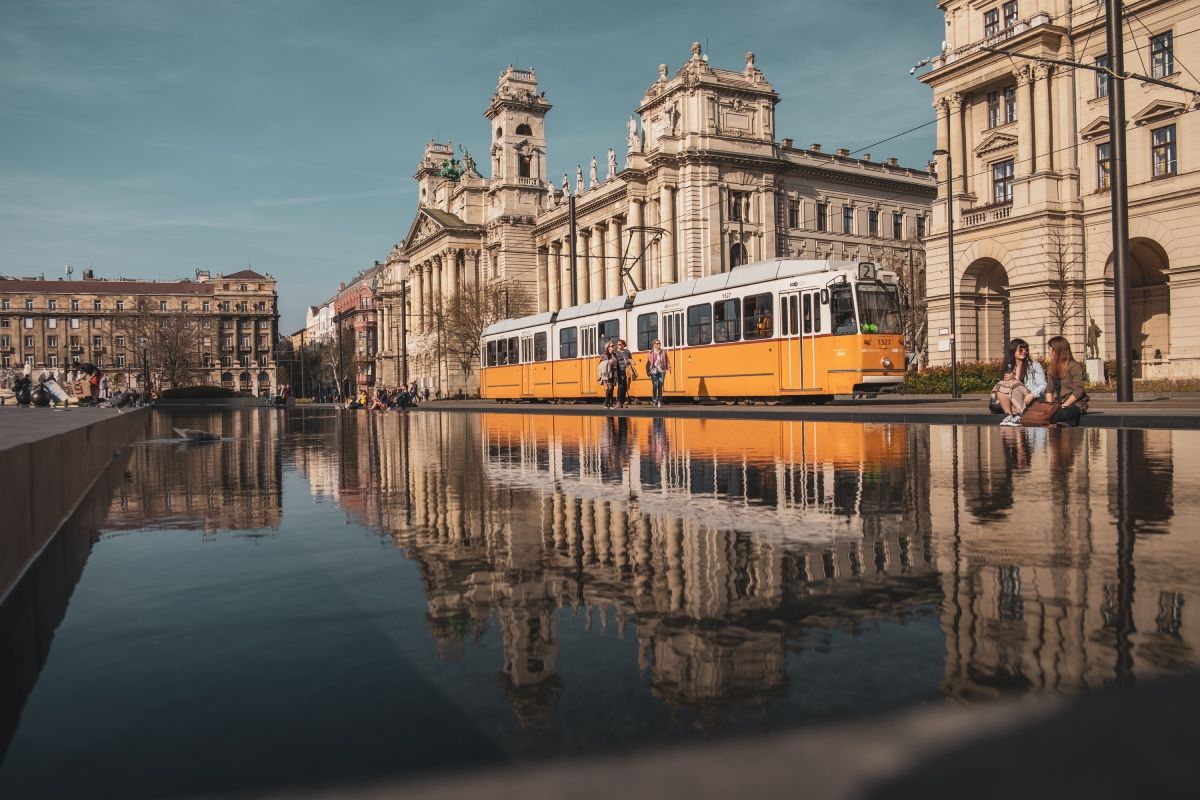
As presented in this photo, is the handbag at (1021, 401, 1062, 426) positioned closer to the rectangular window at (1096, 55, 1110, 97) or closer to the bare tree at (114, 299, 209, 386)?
the rectangular window at (1096, 55, 1110, 97)

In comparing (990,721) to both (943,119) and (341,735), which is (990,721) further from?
(943,119)

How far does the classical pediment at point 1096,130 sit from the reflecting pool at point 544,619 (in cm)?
3430

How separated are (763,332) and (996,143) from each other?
21.7m

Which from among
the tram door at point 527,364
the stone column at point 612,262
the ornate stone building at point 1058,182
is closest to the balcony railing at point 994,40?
the ornate stone building at point 1058,182

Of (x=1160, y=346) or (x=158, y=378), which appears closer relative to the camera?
(x=1160, y=346)

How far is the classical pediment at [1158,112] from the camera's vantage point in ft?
114

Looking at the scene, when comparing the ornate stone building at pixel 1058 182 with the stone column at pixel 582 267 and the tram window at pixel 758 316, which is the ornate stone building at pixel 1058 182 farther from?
the stone column at pixel 582 267

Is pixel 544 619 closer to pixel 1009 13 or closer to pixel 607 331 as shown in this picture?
pixel 607 331

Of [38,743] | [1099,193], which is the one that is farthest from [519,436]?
[1099,193]

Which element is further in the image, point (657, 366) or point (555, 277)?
point (555, 277)

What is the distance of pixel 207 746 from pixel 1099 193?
134 feet

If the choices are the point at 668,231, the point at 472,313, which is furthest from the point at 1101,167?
the point at 472,313

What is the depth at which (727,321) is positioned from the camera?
27.4 meters

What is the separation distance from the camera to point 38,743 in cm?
221
